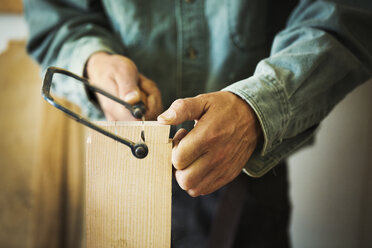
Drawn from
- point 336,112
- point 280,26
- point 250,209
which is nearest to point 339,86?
point 280,26

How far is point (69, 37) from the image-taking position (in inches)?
22.4

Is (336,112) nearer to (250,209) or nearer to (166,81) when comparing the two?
(250,209)

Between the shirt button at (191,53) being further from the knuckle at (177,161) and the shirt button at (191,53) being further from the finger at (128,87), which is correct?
the knuckle at (177,161)

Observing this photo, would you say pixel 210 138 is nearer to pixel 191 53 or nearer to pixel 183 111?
pixel 183 111

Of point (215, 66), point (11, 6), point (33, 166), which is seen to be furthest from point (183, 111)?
point (11, 6)

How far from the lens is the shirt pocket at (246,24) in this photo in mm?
492

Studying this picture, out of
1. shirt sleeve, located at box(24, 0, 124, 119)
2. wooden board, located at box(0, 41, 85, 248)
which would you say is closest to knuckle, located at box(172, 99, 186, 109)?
shirt sleeve, located at box(24, 0, 124, 119)

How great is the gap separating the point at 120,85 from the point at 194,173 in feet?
0.56

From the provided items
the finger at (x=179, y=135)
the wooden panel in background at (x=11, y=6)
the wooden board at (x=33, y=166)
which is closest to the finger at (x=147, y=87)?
the finger at (x=179, y=135)

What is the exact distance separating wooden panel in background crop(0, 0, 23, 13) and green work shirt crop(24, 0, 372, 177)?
0.55 metres

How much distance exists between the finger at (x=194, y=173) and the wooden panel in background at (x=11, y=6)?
1.10m

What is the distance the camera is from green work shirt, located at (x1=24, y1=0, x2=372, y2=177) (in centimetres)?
39

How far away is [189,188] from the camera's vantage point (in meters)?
0.32

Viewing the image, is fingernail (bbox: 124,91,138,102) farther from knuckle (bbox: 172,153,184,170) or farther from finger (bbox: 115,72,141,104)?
knuckle (bbox: 172,153,184,170)
